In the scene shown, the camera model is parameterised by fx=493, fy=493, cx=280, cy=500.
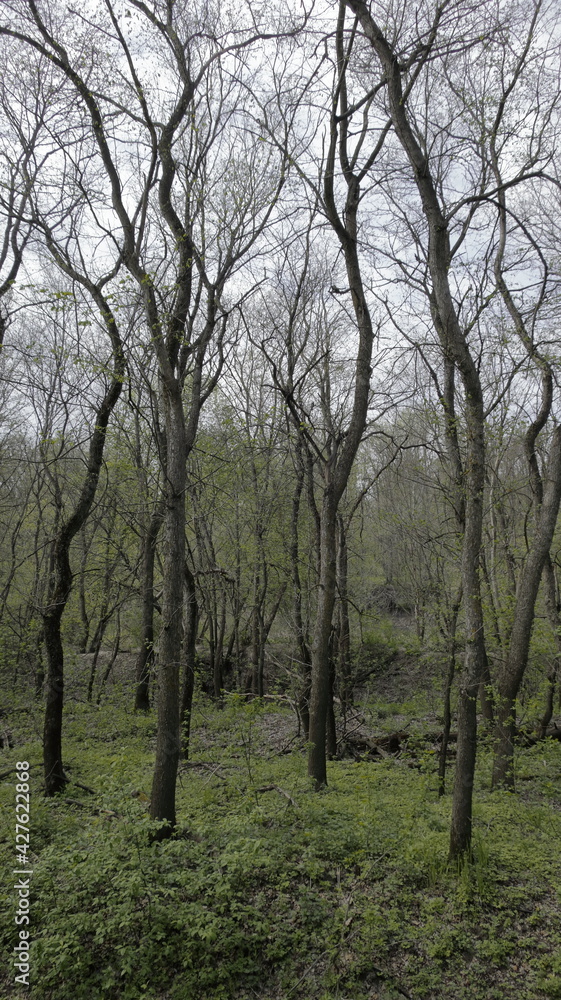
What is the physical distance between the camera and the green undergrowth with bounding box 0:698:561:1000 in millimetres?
3158

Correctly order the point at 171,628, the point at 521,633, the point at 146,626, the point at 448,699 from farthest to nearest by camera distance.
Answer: the point at 146,626 < the point at 521,633 < the point at 448,699 < the point at 171,628

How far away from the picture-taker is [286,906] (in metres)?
3.78

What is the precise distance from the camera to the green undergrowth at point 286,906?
3158 millimetres

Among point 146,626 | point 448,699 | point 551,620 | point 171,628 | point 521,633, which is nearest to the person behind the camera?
point 171,628

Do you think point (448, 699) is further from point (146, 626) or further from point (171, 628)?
point (146, 626)

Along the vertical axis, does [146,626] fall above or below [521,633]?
below

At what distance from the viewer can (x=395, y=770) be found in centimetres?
784

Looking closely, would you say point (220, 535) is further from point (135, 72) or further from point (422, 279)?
point (135, 72)

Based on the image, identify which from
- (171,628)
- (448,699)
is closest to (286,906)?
(171,628)

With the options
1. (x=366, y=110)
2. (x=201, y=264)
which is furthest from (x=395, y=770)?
(x=366, y=110)

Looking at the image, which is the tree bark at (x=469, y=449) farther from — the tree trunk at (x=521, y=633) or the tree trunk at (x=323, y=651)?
the tree trunk at (x=521, y=633)

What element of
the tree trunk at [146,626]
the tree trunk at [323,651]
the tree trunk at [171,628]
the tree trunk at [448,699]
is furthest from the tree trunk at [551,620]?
the tree trunk at [146,626]

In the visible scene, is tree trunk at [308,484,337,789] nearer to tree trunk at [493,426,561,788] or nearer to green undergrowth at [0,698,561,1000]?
green undergrowth at [0,698,561,1000]

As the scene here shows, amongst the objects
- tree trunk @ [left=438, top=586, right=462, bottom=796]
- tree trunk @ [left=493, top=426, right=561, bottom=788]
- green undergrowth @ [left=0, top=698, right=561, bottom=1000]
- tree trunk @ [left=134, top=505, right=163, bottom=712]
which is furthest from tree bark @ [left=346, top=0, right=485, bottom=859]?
tree trunk @ [left=134, top=505, right=163, bottom=712]
